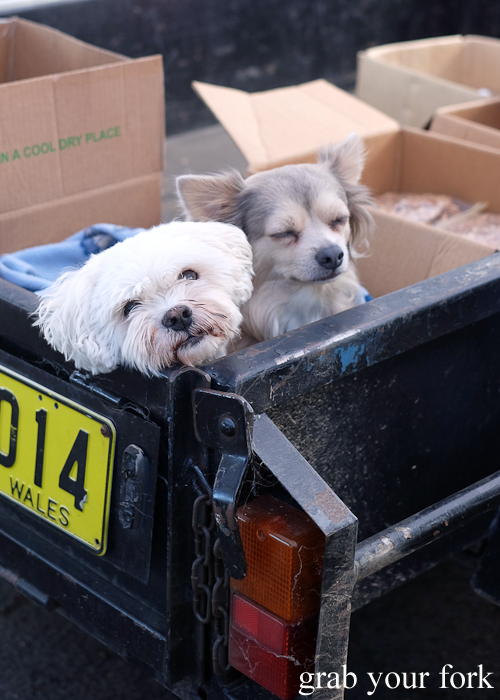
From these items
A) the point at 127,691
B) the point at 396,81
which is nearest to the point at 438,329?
the point at 127,691

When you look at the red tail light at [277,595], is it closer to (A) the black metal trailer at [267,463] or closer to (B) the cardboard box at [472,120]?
(A) the black metal trailer at [267,463]

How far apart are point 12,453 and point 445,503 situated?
2.94 ft

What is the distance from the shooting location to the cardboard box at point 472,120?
304 cm

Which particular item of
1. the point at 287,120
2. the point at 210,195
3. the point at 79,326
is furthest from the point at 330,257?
the point at 287,120

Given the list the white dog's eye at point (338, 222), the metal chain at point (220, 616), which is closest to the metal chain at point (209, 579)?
the metal chain at point (220, 616)

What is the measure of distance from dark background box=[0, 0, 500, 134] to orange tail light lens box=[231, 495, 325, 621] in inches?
205

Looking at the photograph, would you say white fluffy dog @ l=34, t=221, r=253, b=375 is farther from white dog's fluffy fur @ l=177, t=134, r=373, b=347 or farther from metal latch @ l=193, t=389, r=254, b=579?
white dog's fluffy fur @ l=177, t=134, r=373, b=347

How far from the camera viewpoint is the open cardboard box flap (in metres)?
2.51

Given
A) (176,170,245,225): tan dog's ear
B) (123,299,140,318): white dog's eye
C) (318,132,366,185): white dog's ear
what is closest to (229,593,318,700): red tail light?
(123,299,140,318): white dog's eye

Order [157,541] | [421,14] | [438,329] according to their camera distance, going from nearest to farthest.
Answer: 1. [157,541]
2. [438,329]
3. [421,14]

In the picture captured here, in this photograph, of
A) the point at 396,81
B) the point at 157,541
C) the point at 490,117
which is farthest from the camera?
the point at 396,81

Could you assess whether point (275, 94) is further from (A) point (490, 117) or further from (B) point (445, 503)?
(B) point (445, 503)

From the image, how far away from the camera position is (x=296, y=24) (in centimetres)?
685

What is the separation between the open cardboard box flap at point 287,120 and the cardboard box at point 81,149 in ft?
1.09
